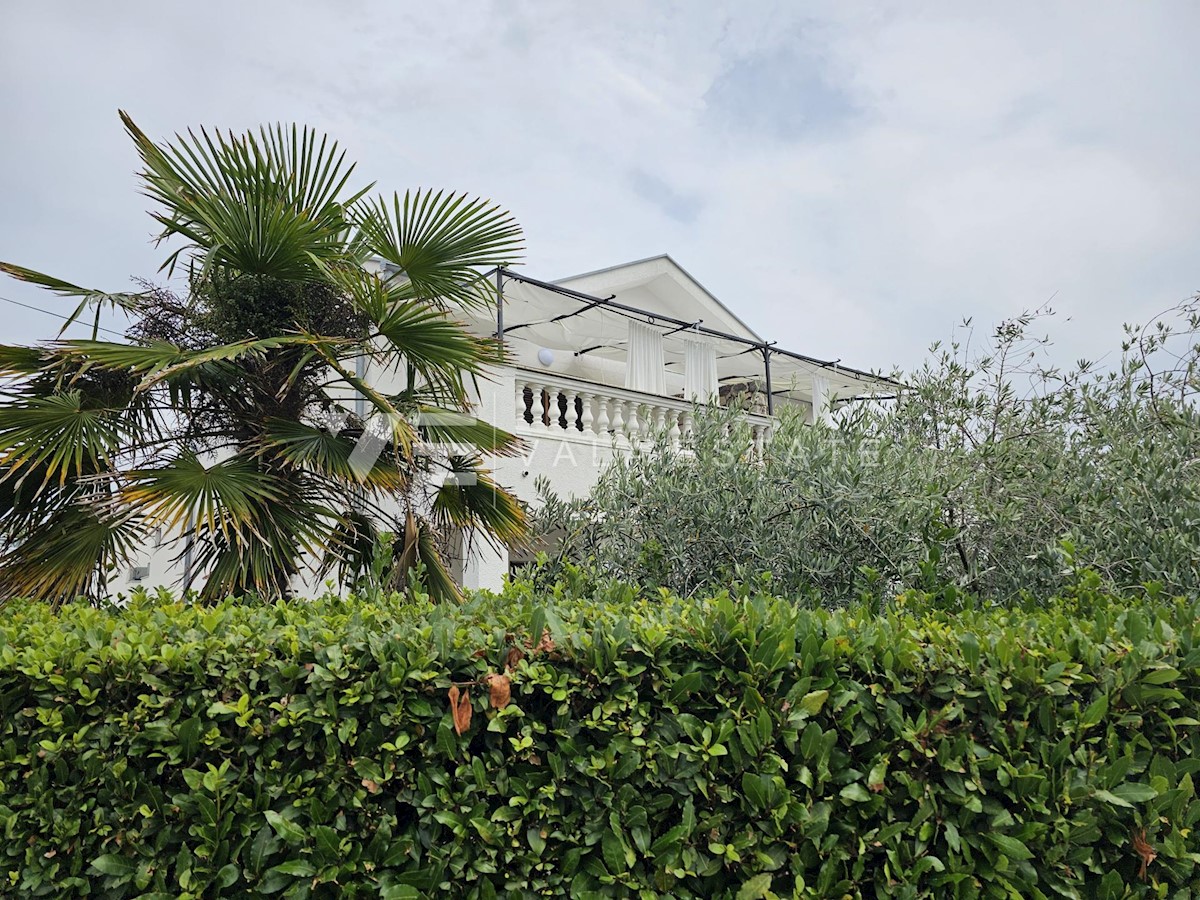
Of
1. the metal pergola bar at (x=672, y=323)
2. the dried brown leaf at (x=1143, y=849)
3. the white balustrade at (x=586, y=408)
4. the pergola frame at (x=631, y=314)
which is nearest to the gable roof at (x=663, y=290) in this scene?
the metal pergola bar at (x=672, y=323)

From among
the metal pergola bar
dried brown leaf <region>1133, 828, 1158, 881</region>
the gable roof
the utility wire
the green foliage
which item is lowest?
dried brown leaf <region>1133, 828, 1158, 881</region>

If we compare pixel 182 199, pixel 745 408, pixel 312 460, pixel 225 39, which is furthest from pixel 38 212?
pixel 745 408

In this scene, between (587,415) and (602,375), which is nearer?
(587,415)

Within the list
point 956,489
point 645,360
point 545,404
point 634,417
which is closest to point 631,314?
point 645,360

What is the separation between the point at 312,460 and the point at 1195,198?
703 cm

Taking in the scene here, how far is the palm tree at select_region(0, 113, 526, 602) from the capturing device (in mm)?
4820

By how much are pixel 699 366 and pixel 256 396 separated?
30.1ft

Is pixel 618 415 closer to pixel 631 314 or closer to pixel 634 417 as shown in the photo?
pixel 634 417

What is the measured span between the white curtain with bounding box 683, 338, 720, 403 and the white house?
18 mm

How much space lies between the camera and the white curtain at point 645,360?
12.7 meters

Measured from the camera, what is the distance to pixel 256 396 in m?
5.66

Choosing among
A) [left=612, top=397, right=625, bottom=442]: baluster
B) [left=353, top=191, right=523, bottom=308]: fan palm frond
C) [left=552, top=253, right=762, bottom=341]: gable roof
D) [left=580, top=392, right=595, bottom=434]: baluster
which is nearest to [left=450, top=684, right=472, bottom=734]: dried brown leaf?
[left=353, top=191, right=523, bottom=308]: fan palm frond

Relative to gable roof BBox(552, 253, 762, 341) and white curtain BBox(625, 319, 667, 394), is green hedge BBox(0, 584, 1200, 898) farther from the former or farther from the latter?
gable roof BBox(552, 253, 762, 341)

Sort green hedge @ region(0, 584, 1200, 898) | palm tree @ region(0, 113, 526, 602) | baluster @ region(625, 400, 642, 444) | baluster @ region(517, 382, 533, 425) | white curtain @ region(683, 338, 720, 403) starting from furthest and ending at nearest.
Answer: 1. white curtain @ region(683, 338, 720, 403)
2. baluster @ region(625, 400, 642, 444)
3. baluster @ region(517, 382, 533, 425)
4. palm tree @ region(0, 113, 526, 602)
5. green hedge @ region(0, 584, 1200, 898)
